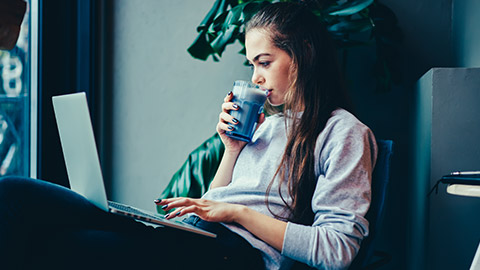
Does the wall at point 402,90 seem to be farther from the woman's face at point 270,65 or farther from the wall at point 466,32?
the woman's face at point 270,65

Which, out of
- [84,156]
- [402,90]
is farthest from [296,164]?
[402,90]

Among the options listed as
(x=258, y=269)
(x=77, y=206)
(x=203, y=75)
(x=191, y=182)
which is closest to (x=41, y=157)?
(x=191, y=182)

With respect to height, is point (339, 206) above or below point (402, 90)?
below

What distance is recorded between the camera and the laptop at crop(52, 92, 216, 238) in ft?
2.81

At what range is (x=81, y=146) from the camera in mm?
920

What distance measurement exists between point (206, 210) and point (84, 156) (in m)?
0.29

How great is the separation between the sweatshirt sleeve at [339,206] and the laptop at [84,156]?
198 millimetres

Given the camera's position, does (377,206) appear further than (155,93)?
No

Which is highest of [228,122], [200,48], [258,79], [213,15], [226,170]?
[213,15]

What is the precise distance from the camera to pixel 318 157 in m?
1.03

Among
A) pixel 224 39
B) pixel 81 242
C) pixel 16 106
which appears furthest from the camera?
pixel 16 106

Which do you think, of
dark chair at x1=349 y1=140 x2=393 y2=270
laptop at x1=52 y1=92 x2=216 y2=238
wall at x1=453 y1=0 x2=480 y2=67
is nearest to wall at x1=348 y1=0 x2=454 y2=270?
wall at x1=453 y1=0 x2=480 y2=67

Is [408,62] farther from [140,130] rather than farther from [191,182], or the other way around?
[140,130]

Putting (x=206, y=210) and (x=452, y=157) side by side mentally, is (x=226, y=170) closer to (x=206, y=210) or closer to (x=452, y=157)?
(x=206, y=210)
